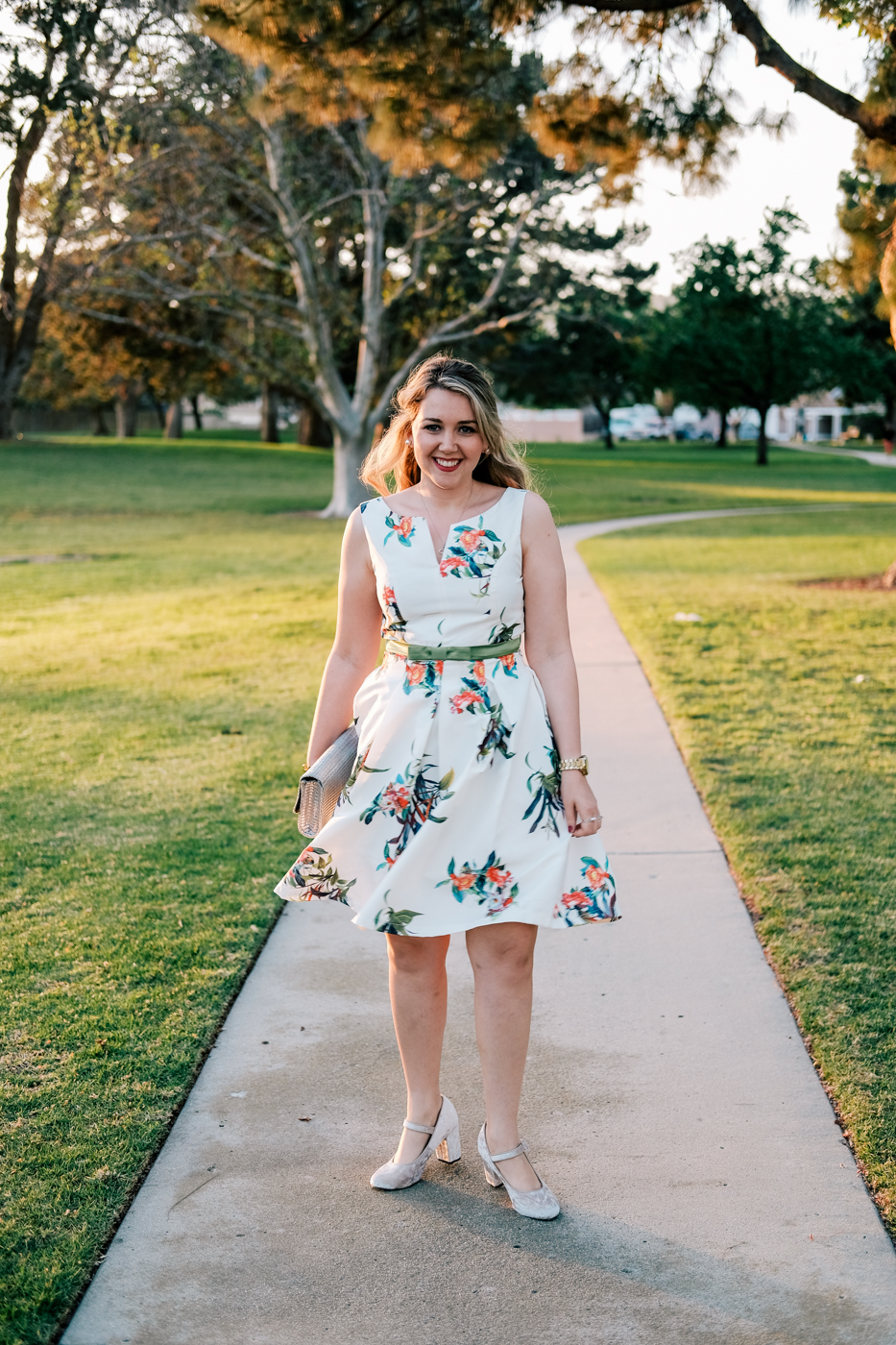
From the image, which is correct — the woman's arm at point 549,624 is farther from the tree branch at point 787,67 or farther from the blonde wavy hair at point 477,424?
the tree branch at point 787,67

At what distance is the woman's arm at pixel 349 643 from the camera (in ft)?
9.87

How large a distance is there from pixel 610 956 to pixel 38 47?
21.0 m

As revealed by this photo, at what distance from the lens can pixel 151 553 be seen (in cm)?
1864

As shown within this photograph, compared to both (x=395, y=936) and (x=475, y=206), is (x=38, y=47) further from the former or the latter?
(x=395, y=936)

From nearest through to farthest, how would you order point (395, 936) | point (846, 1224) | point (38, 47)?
point (846, 1224)
point (395, 936)
point (38, 47)

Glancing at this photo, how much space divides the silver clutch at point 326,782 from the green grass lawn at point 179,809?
0.88 metres

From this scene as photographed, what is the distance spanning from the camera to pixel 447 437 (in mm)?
2891

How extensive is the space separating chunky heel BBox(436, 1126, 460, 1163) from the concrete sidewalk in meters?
0.03

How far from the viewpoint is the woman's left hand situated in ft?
9.30

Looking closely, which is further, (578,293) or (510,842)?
(578,293)

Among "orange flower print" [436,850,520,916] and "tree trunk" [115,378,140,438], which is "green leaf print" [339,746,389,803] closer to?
"orange flower print" [436,850,520,916]

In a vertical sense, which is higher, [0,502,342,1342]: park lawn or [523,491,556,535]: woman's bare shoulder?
[523,491,556,535]: woman's bare shoulder

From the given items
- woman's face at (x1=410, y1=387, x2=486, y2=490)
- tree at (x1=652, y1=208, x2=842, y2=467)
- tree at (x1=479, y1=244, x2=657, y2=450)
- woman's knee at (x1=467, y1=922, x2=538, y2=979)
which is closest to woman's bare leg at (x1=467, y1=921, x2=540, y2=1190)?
woman's knee at (x1=467, y1=922, x2=538, y2=979)

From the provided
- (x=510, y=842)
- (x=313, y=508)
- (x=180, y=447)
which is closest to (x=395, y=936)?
(x=510, y=842)
